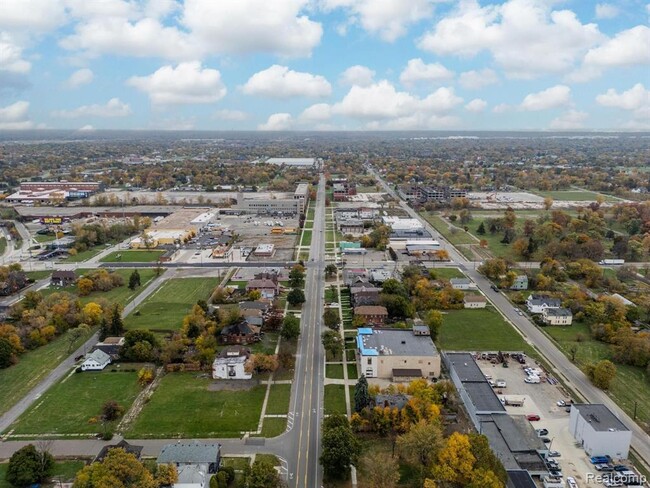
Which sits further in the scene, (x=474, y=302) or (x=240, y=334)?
(x=474, y=302)

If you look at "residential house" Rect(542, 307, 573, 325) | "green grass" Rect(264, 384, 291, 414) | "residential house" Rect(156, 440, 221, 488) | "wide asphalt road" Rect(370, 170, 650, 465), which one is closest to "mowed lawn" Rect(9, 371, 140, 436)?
"residential house" Rect(156, 440, 221, 488)

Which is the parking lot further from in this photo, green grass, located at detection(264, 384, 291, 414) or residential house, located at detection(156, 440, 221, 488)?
residential house, located at detection(156, 440, 221, 488)

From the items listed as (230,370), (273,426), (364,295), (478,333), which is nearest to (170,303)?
(230,370)

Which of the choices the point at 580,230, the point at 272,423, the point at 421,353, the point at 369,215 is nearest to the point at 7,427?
the point at 272,423

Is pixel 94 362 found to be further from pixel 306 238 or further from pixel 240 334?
pixel 306 238

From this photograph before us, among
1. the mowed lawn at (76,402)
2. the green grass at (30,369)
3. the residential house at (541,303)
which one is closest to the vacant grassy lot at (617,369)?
the residential house at (541,303)
